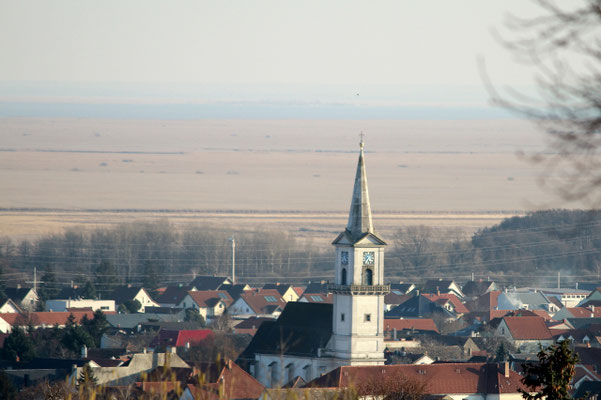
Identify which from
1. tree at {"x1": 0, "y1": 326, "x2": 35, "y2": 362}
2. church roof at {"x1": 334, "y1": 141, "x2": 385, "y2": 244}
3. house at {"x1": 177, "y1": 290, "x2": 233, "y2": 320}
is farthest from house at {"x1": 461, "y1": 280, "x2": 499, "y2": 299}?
church roof at {"x1": 334, "y1": 141, "x2": 385, "y2": 244}

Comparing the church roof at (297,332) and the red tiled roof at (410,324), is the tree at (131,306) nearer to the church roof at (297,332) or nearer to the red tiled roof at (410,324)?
the red tiled roof at (410,324)

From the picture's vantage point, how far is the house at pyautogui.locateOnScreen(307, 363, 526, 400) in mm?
65231

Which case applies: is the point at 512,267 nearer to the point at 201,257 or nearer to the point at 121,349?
the point at 201,257

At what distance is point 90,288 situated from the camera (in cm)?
13500

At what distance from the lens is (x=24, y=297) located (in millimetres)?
131375

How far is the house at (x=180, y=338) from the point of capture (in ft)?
294

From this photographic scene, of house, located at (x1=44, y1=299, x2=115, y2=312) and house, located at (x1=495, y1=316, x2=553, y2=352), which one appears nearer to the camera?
house, located at (x1=495, y1=316, x2=553, y2=352)

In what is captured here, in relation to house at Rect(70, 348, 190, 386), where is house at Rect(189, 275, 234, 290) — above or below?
above

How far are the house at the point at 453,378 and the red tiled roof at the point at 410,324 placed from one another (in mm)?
35512

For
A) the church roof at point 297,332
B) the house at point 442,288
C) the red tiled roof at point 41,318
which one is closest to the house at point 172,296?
the house at point 442,288

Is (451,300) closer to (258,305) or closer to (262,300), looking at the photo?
(262,300)

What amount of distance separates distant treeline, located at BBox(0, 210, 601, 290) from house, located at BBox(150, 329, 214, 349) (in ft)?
205

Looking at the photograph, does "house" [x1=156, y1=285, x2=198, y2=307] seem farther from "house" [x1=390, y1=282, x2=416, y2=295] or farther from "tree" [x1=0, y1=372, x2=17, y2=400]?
"tree" [x1=0, y1=372, x2=17, y2=400]

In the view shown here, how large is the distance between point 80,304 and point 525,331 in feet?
140
